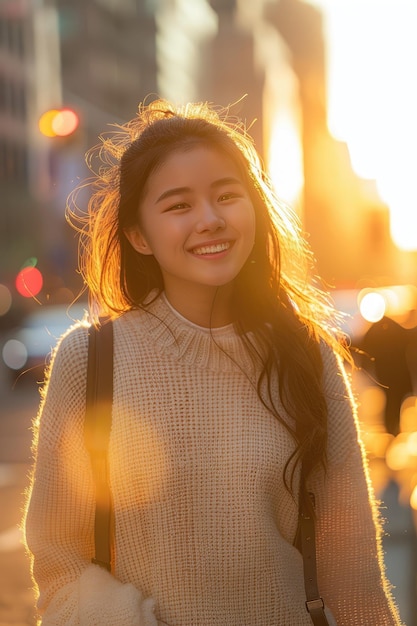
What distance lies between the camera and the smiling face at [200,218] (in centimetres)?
296

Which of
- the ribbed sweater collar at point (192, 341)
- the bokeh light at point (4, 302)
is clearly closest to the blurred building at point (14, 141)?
the bokeh light at point (4, 302)

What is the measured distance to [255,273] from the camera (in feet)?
10.7

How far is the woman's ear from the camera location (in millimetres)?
3148

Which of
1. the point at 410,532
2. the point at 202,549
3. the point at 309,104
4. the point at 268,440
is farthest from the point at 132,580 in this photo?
the point at 309,104

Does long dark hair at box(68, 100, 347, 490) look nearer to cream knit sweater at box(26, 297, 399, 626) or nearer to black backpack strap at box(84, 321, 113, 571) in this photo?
cream knit sweater at box(26, 297, 399, 626)

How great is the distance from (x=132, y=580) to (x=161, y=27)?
118 m

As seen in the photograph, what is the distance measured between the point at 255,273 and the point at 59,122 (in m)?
7.21

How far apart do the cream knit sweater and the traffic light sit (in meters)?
7.40

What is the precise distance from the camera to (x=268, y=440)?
2.89m

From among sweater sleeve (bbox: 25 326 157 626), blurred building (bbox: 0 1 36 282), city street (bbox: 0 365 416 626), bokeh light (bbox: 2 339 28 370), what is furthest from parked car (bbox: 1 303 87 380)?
blurred building (bbox: 0 1 36 282)

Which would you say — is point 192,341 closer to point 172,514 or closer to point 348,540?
point 172,514

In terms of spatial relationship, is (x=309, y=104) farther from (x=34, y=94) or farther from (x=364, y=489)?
(x=364, y=489)

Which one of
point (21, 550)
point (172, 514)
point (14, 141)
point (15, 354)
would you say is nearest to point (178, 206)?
point (172, 514)

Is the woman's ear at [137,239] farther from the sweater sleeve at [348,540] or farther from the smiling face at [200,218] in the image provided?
the sweater sleeve at [348,540]
